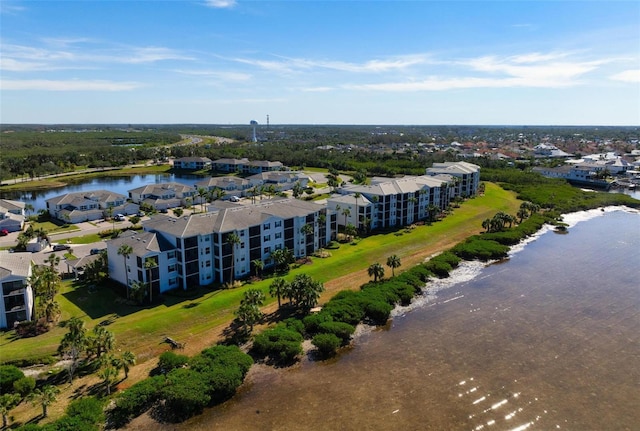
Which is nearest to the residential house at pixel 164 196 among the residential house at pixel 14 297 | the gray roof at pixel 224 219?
the gray roof at pixel 224 219

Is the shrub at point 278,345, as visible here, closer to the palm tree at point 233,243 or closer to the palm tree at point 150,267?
the palm tree at point 233,243

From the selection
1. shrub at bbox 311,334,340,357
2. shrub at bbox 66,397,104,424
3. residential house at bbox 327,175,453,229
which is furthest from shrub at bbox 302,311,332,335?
residential house at bbox 327,175,453,229

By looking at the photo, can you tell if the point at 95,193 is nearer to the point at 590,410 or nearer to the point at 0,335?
the point at 0,335

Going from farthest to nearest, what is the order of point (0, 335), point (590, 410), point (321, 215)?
point (321, 215)
point (0, 335)
point (590, 410)

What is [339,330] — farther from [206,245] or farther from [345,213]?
[345,213]

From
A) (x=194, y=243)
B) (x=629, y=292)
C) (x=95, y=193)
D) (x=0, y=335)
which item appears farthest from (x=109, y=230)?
(x=629, y=292)

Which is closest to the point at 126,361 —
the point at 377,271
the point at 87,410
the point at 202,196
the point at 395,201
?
the point at 87,410
